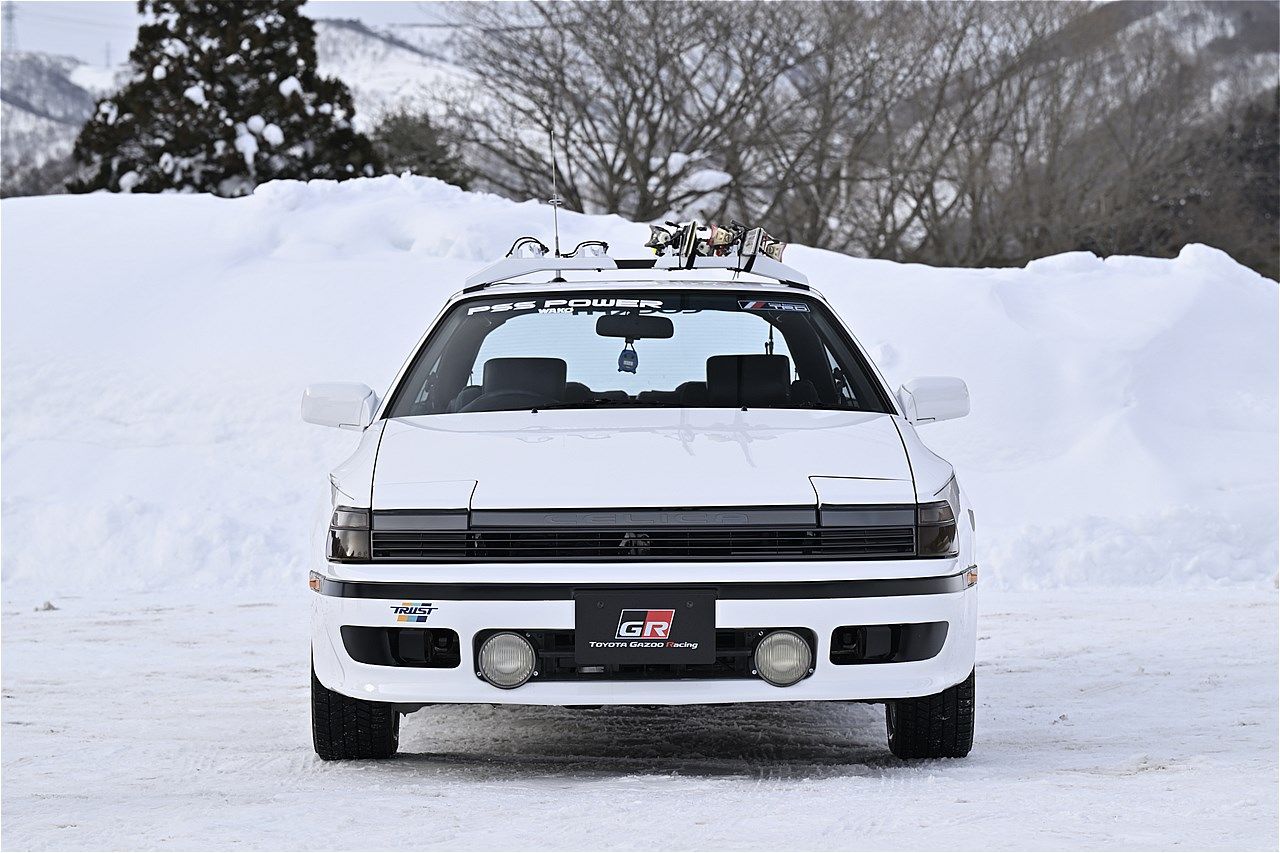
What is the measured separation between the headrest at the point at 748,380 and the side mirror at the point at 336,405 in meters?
1.19

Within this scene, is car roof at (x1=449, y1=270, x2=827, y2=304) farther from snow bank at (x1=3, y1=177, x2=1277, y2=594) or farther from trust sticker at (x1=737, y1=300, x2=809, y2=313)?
snow bank at (x1=3, y1=177, x2=1277, y2=594)

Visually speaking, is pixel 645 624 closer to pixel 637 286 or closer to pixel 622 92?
pixel 637 286

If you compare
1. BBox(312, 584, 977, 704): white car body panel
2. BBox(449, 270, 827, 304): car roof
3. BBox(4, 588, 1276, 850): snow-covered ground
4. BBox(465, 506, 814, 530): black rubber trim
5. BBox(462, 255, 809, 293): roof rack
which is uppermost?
BBox(462, 255, 809, 293): roof rack

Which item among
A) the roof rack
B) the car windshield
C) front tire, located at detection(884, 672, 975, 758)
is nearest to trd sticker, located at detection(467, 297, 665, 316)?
the car windshield

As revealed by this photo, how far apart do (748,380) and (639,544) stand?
1324 millimetres

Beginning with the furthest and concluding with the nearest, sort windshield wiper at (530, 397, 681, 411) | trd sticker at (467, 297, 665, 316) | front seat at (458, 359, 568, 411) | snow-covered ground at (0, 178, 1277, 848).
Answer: trd sticker at (467, 297, 665, 316), front seat at (458, 359, 568, 411), windshield wiper at (530, 397, 681, 411), snow-covered ground at (0, 178, 1277, 848)

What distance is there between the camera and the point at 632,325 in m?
5.64

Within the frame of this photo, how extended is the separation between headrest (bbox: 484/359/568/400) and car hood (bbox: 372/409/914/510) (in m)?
0.46

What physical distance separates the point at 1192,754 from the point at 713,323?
33.9 feet

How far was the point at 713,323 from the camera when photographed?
14.9m

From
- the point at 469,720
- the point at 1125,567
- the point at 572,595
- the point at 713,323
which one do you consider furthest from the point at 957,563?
the point at 713,323

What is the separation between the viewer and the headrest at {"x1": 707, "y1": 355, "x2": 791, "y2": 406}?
5.29 meters

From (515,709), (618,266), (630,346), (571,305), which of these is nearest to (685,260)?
(618,266)

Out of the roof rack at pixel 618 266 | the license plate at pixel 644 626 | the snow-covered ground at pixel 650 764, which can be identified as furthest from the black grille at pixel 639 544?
the roof rack at pixel 618 266
